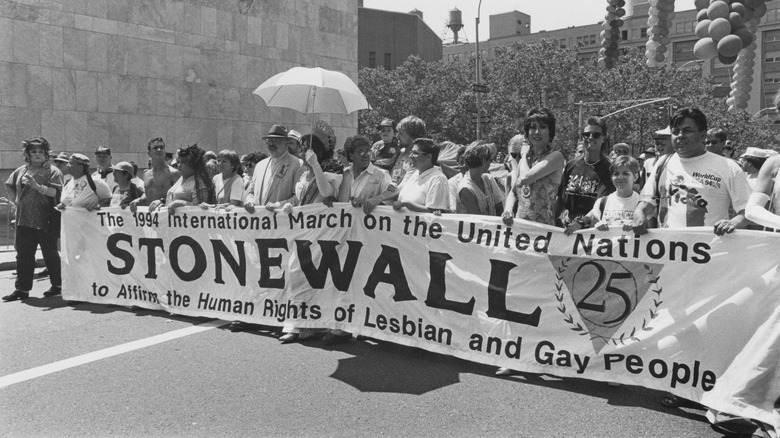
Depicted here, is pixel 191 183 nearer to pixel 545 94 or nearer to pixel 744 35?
pixel 744 35

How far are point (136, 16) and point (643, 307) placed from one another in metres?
18.1

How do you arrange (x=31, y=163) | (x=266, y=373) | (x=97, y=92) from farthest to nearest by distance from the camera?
(x=97, y=92) → (x=31, y=163) → (x=266, y=373)

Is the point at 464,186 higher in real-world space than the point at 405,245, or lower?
higher

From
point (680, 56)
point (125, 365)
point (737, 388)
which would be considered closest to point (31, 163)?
point (125, 365)

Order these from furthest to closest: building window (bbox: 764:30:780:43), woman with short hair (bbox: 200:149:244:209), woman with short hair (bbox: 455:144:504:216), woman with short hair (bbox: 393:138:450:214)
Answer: building window (bbox: 764:30:780:43) < woman with short hair (bbox: 200:149:244:209) < woman with short hair (bbox: 455:144:504:216) < woman with short hair (bbox: 393:138:450:214)

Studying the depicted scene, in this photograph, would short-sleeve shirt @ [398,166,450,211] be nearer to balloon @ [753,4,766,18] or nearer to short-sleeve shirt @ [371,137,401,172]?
short-sleeve shirt @ [371,137,401,172]

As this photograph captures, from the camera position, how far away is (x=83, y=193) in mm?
8320

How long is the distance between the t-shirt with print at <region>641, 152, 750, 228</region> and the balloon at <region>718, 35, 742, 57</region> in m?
2.75

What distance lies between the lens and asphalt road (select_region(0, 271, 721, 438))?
4.08 meters

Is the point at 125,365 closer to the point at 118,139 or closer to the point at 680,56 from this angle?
the point at 118,139

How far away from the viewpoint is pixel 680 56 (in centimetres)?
7800

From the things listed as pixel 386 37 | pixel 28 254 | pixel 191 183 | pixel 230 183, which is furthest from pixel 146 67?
pixel 386 37

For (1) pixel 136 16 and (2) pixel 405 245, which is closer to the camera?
(2) pixel 405 245

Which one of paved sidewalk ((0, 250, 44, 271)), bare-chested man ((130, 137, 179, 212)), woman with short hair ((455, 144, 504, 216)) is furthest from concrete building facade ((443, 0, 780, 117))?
woman with short hair ((455, 144, 504, 216))
